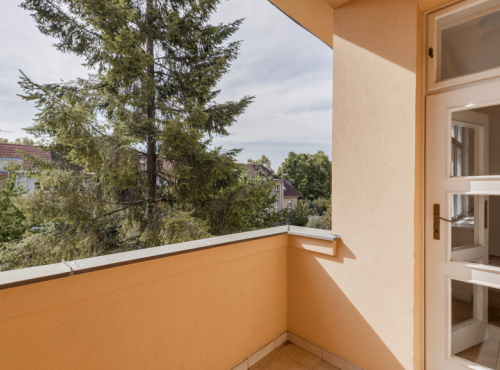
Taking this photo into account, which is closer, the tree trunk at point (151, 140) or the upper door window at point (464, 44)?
the upper door window at point (464, 44)

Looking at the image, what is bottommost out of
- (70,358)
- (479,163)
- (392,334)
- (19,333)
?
(392,334)

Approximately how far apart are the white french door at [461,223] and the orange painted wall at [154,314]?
96 cm

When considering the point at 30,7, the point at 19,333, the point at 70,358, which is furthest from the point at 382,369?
the point at 30,7

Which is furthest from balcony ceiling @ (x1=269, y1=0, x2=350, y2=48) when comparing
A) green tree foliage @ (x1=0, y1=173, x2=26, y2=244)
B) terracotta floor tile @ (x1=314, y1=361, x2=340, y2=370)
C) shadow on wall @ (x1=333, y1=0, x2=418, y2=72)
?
green tree foliage @ (x1=0, y1=173, x2=26, y2=244)

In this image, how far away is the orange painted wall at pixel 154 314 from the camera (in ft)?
3.01

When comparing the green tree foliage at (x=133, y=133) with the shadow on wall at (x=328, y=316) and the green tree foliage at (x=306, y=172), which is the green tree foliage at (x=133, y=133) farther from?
the green tree foliage at (x=306, y=172)

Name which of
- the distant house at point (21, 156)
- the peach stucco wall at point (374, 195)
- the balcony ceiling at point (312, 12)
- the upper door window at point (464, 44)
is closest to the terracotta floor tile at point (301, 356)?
the peach stucco wall at point (374, 195)

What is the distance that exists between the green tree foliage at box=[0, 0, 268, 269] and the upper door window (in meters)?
5.62

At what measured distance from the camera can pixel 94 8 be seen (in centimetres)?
628

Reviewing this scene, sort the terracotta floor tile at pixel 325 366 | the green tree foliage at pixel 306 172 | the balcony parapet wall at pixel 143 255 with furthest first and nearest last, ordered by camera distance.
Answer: the green tree foliage at pixel 306 172, the terracotta floor tile at pixel 325 366, the balcony parapet wall at pixel 143 255

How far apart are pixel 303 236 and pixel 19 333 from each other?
1.53 m

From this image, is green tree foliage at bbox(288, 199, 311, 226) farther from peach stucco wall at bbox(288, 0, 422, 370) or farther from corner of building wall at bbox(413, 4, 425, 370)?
corner of building wall at bbox(413, 4, 425, 370)

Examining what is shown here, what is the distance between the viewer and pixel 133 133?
276 inches

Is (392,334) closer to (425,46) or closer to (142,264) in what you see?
(142,264)
